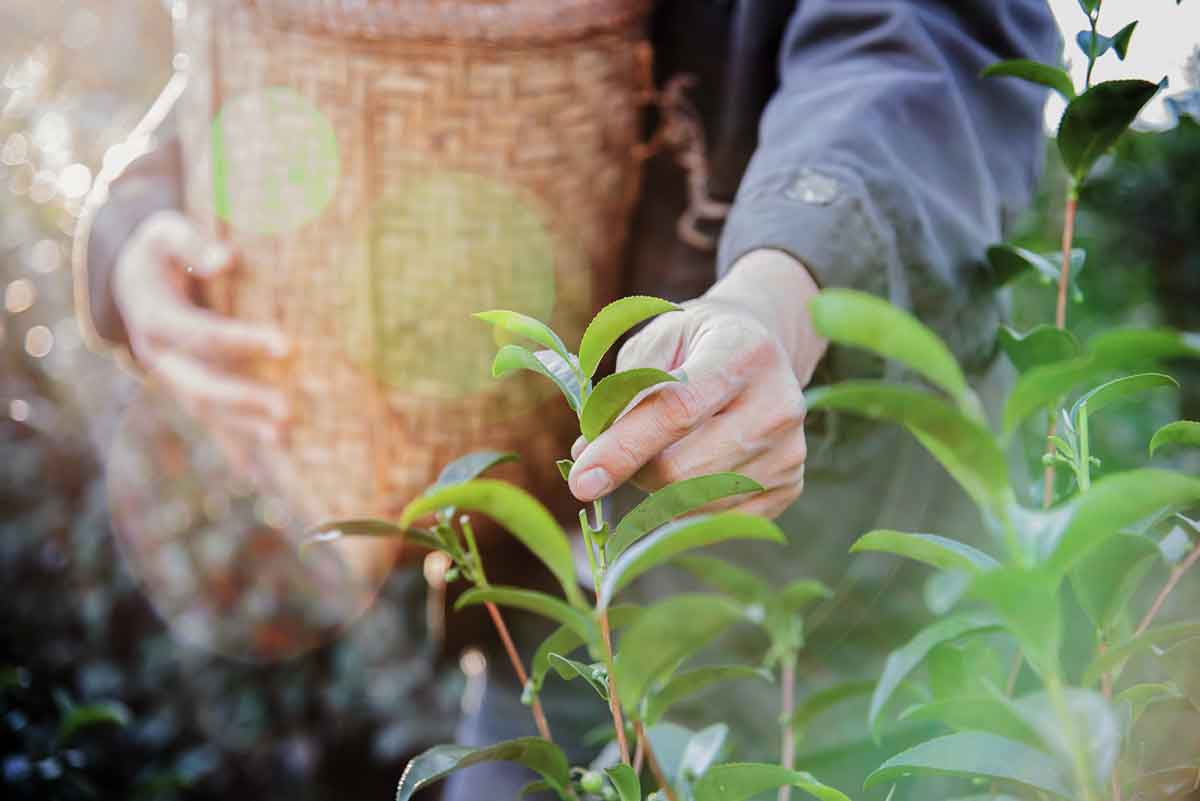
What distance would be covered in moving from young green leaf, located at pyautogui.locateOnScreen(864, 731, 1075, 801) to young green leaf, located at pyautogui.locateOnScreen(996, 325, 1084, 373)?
0.27 metres

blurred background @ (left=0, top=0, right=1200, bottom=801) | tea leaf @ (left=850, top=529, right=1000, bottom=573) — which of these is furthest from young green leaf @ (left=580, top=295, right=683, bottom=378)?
blurred background @ (left=0, top=0, right=1200, bottom=801)

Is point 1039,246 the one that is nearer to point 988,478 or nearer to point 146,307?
point 988,478

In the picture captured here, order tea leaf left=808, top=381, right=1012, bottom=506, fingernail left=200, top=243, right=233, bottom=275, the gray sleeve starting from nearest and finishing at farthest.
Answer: tea leaf left=808, top=381, right=1012, bottom=506 → the gray sleeve → fingernail left=200, top=243, right=233, bottom=275

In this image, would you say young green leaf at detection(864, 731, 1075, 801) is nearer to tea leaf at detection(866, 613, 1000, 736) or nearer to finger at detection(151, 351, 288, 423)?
tea leaf at detection(866, 613, 1000, 736)

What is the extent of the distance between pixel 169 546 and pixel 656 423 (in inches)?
58.4

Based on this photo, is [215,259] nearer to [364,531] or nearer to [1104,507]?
[364,531]

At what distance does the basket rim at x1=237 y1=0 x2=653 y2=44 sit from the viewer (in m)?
0.80

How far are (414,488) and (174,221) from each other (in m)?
0.36

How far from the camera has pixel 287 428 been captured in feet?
3.22

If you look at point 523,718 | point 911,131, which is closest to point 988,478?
point 911,131

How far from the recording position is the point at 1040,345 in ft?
1.93

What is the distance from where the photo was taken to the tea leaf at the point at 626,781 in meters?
0.38

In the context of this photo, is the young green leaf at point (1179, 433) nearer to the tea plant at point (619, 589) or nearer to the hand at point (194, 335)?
the tea plant at point (619, 589)

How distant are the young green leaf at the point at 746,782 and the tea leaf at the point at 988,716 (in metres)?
0.06
